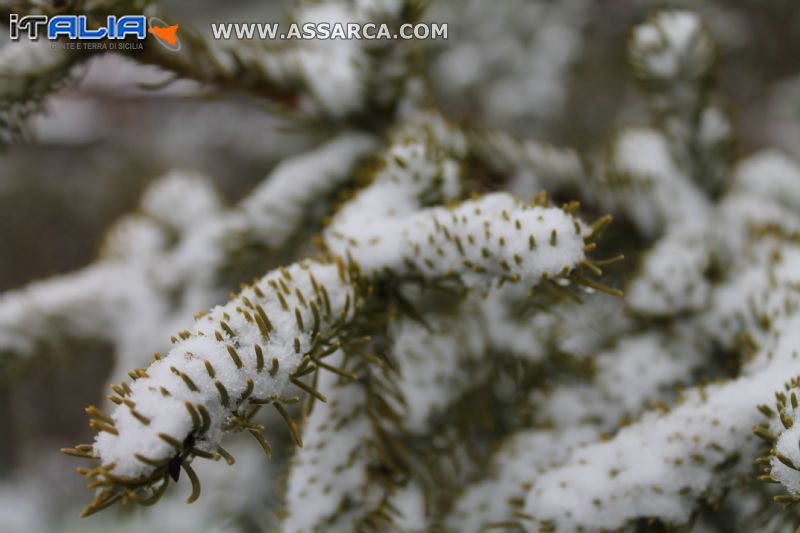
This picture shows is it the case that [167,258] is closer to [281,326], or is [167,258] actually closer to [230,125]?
[281,326]

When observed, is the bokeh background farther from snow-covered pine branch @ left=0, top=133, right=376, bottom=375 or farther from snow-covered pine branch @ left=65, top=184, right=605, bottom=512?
snow-covered pine branch @ left=65, top=184, right=605, bottom=512

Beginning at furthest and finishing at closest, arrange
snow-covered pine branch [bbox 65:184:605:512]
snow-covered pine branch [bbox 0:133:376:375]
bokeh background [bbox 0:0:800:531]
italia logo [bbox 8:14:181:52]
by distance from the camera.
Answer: bokeh background [bbox 0:0:800:531], snow-covered pine branch [bbox 0:133:376:375], italia logo [bbox 8:14:181:52], snow-covered pine branch [bbox 65:184:605:512]

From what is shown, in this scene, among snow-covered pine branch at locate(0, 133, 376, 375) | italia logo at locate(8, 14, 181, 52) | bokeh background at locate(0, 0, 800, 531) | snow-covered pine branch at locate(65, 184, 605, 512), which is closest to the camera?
snow-covered pine branch at locate(65, 184, 605, 512)

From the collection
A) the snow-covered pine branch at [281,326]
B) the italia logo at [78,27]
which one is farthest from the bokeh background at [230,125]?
the snow-covered pine branch at [281,326]

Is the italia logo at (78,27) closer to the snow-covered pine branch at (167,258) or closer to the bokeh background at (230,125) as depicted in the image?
the bokeh background at (230,125)

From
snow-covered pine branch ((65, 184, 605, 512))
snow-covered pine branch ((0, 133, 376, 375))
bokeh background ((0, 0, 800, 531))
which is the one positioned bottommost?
snow-covered pine branch ((65, 184, 605, 512))

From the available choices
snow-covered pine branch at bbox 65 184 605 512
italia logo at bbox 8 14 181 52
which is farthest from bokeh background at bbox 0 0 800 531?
snow-covered pine branch at bbox 65 184 605 512

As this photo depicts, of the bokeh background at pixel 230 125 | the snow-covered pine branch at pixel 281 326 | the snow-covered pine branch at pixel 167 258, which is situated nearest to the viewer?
the snow-covered pine branch at pixel 281 326

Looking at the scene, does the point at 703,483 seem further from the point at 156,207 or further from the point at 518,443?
the point at 156,207
